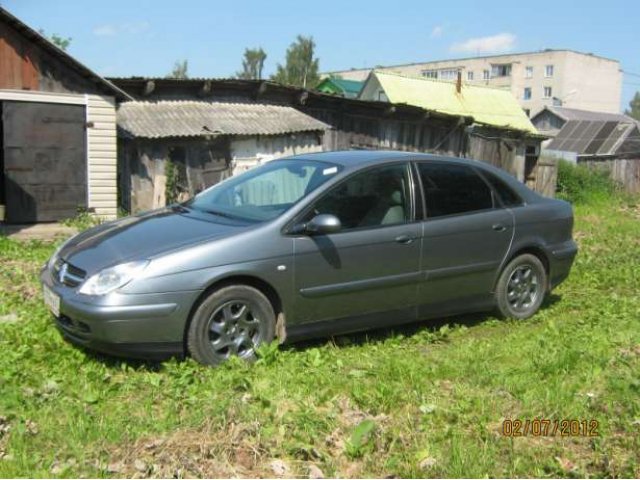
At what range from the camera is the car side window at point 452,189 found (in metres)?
6.02

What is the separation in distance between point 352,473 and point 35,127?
10930 mm

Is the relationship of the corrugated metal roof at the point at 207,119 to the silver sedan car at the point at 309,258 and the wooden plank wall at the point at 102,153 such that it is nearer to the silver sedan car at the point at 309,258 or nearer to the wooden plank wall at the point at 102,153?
the wooden plank wall at the point at 102,153

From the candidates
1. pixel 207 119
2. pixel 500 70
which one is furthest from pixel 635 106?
pixel 207 119

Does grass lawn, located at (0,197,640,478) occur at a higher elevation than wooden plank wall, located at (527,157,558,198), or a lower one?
lower

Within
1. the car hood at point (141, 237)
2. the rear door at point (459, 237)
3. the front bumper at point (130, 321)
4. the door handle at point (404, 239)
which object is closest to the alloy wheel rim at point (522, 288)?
the rear door at point (459, 237)

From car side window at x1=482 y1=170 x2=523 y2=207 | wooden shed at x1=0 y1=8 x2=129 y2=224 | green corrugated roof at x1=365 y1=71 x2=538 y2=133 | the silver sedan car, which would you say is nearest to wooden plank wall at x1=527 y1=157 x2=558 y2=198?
green corrugated roof at x1=365 y1=71 x2=538 y2=133

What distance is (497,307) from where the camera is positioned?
6.56 metres

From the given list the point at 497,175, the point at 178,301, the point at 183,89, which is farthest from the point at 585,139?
the point at 178,301

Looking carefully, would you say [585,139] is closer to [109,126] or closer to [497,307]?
[109,126]

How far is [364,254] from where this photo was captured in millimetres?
5504

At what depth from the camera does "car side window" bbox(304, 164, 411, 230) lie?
546 cm

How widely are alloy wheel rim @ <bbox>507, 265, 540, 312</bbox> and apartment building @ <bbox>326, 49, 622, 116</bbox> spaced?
67.4m

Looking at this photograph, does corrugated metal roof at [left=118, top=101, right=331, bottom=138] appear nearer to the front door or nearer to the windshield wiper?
the windshield wiper

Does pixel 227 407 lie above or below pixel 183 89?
below
